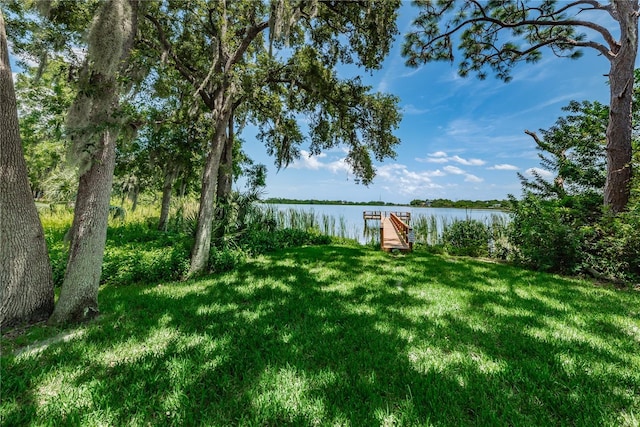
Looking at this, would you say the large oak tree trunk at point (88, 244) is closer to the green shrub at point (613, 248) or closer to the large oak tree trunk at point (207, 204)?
the large oak tree trunk at point (207, 204)

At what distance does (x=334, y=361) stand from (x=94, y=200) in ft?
10.8

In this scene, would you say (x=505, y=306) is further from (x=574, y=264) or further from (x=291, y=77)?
(x=291, y=77)

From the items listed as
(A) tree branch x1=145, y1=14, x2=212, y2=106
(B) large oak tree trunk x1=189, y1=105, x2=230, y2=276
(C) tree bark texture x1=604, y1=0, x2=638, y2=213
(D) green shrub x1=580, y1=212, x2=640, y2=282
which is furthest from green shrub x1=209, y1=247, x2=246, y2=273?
(C) tree bark texture x1=604, y1=0, x2=638, y2=213

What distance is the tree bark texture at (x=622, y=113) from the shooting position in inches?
200

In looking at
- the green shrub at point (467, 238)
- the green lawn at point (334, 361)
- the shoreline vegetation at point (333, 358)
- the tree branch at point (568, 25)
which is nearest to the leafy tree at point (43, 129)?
the shoreline vegetation at point (333, 358)

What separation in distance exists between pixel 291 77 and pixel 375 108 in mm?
2255

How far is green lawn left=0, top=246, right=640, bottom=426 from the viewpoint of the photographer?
1.51 m

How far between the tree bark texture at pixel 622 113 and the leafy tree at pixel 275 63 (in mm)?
4645

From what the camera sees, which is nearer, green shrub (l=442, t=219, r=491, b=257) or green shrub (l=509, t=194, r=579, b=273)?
green shrub (l=509, t=194, r=579, b=273)

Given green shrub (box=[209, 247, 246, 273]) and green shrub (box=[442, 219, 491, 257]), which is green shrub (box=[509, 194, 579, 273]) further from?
green shrub (box=[209, 247, 246, 273])

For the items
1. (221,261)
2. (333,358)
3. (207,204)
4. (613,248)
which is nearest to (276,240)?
(221,261)

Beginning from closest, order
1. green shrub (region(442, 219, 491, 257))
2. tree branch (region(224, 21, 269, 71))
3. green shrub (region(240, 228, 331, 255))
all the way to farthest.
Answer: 1. tree branch (region(224, 21, 269, 71))
2. green shrub (region(240, 228, 331, 255))
3. green shrub (region(442, 219, 491, 257))

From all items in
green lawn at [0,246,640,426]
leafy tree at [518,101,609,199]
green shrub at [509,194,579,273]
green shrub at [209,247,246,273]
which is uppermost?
leafy tree at [518,101,609,199]

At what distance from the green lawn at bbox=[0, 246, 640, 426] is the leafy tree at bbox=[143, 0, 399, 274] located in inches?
103
